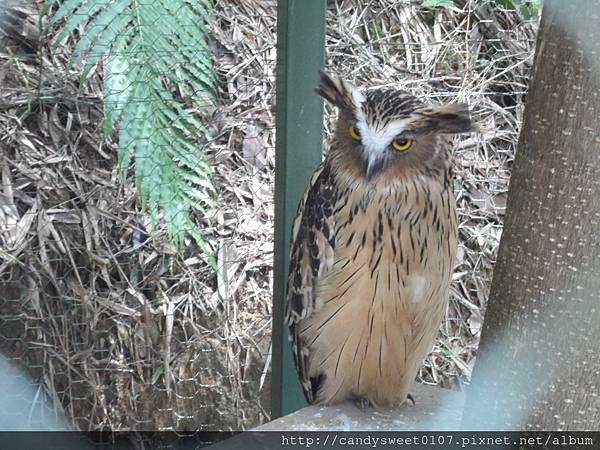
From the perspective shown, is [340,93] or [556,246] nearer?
[556,246]

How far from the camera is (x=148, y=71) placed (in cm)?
200

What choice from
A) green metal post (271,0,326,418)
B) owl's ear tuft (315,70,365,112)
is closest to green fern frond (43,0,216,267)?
green metal post (271,0,326,418)

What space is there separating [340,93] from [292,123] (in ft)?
0.67

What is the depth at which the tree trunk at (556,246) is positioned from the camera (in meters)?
0.94

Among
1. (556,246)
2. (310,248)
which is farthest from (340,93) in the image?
(556,246)

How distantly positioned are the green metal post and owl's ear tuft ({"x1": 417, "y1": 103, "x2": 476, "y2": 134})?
312 mm

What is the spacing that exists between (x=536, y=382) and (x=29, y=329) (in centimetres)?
170

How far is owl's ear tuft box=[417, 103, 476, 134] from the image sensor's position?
1423 mm

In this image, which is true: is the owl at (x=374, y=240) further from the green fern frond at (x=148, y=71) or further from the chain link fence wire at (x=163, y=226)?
the chain link fence wire at (x=163, y=226)

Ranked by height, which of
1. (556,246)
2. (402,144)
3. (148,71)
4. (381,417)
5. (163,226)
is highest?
(148,71)

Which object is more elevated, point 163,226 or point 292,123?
point 292,123

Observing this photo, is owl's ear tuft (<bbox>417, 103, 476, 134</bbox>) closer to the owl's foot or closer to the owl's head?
the owl's head

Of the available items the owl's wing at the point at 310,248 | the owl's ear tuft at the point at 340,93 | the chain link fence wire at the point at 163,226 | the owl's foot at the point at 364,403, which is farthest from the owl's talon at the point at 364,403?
the chain link fence wire at the point at 163,226

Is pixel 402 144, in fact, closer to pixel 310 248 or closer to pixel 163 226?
pixel 310 248
